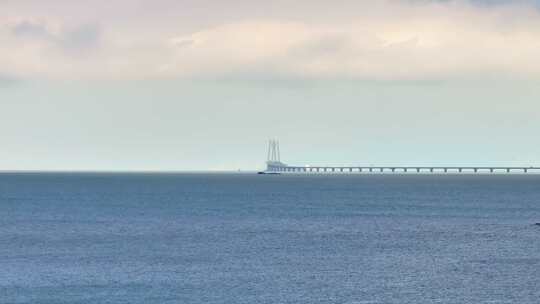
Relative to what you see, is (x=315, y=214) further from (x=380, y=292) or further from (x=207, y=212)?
(x=380, y=292)

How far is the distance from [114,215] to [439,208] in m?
60.4

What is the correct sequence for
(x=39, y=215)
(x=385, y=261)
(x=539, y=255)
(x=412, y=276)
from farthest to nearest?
(x=39, y=215)
(x=539, y=255)
(x=385, y=261)
(x=412, y=276)

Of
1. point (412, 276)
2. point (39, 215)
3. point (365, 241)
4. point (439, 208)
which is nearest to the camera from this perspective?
point (412, 276)

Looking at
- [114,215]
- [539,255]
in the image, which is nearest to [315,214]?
[114,215]

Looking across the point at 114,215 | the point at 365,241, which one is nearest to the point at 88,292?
the point at 365,241

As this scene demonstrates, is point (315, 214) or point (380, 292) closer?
point (380, 292)

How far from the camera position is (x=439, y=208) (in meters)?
168

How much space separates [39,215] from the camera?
138625mm

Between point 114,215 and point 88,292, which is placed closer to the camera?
point 88,292

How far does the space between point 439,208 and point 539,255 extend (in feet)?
270

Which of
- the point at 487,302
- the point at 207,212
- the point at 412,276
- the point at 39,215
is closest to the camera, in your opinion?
the point at 487,302

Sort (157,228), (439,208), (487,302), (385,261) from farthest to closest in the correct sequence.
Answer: (439,208) → (157,228) → (385,261) → (487,302)

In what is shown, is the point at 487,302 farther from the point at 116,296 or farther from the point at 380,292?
the point at 116,296

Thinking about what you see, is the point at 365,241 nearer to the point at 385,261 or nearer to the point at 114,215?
the point at 385,261
